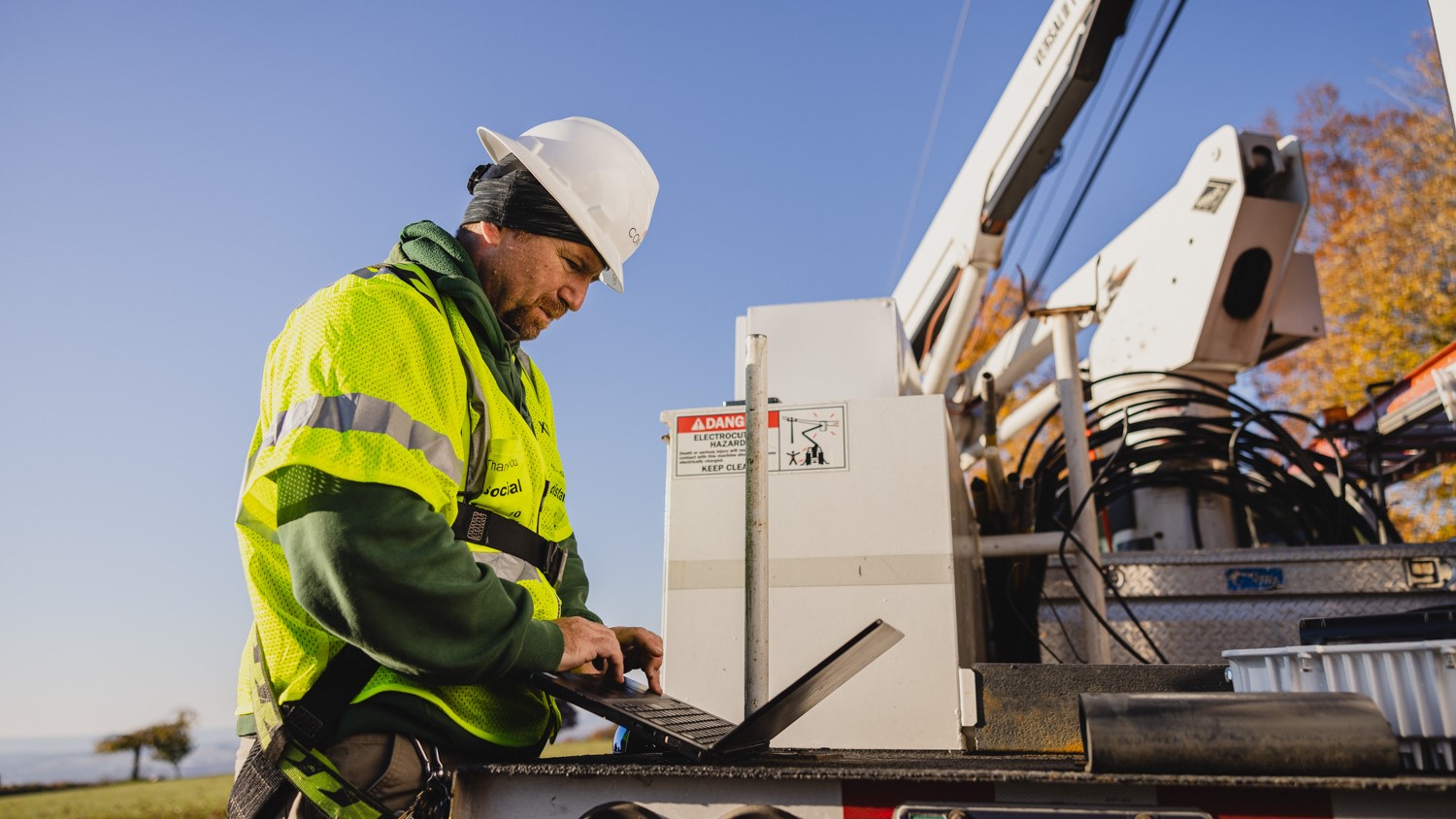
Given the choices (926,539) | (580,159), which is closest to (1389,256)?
(926,539)

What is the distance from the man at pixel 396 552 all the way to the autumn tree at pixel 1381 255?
14989mm

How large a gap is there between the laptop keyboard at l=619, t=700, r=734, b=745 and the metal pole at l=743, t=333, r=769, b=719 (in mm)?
90

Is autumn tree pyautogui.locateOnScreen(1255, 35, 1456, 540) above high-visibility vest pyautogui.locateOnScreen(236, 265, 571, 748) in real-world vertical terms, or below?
above

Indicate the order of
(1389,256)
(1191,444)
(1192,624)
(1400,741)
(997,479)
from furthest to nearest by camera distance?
(1389,256), (1191,444), (997,479), (1192,624), (1400,741)

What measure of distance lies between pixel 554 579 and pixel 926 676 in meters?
1.31

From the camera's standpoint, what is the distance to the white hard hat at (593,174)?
2.23 meters

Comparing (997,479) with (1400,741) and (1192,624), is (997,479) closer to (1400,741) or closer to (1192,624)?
(1192,624)

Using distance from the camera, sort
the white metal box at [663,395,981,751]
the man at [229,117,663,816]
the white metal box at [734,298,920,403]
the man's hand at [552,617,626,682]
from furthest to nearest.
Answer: the white metal box at [734,298,920,403]
the white metal box at [663,395,981,751]
the man's hand at [552,617,626,682]
the man at [229,117,663,816]

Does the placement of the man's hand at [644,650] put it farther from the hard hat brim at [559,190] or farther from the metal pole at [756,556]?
the hard hat brim at [559,190]

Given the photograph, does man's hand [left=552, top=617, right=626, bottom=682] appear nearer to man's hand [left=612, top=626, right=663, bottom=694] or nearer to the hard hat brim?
man's hand [left=612, top=626, right=663, bottom=694]

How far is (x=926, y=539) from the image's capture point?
306 centimetres

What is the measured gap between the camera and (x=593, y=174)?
7.61 feet

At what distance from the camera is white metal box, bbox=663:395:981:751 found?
9.70ft

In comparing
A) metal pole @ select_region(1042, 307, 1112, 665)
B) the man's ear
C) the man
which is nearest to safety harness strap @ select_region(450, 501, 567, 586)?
the man
